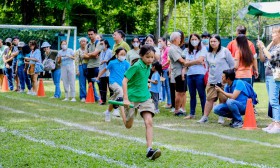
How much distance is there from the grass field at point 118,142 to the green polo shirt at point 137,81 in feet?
2.62

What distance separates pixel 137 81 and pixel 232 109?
366 cm

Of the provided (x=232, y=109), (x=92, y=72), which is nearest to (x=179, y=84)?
(x=232, y=109)

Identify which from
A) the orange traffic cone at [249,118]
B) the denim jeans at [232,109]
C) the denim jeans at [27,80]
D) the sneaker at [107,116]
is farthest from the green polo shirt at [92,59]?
the orange traffic cone at [249,118]

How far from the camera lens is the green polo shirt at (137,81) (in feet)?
30.8

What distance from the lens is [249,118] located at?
12.3 m

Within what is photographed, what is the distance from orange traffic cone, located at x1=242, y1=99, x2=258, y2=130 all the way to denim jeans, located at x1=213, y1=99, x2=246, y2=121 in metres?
0.27

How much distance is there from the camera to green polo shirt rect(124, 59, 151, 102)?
9375mm

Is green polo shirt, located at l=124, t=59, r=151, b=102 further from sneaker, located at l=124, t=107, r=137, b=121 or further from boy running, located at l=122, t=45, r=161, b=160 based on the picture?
sneaker, located at l=124, t=107, r=137, b=121

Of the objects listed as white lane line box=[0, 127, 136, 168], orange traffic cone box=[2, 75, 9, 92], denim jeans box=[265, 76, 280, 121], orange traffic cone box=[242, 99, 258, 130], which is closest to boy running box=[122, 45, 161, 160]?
white lane line box=[0, 127, 136, 168]

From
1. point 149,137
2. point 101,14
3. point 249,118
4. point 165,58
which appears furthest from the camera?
point 101,14

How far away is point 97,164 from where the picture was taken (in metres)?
8.16

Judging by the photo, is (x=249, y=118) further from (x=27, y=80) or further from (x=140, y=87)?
(x=27, y=80)

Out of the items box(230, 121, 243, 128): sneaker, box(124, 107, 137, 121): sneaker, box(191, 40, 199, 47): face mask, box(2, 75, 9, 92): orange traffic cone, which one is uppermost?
box(191, 40, 199, 47): face mask

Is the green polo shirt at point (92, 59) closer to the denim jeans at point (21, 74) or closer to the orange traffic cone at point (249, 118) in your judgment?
the denim jeans at point (21, 74)
